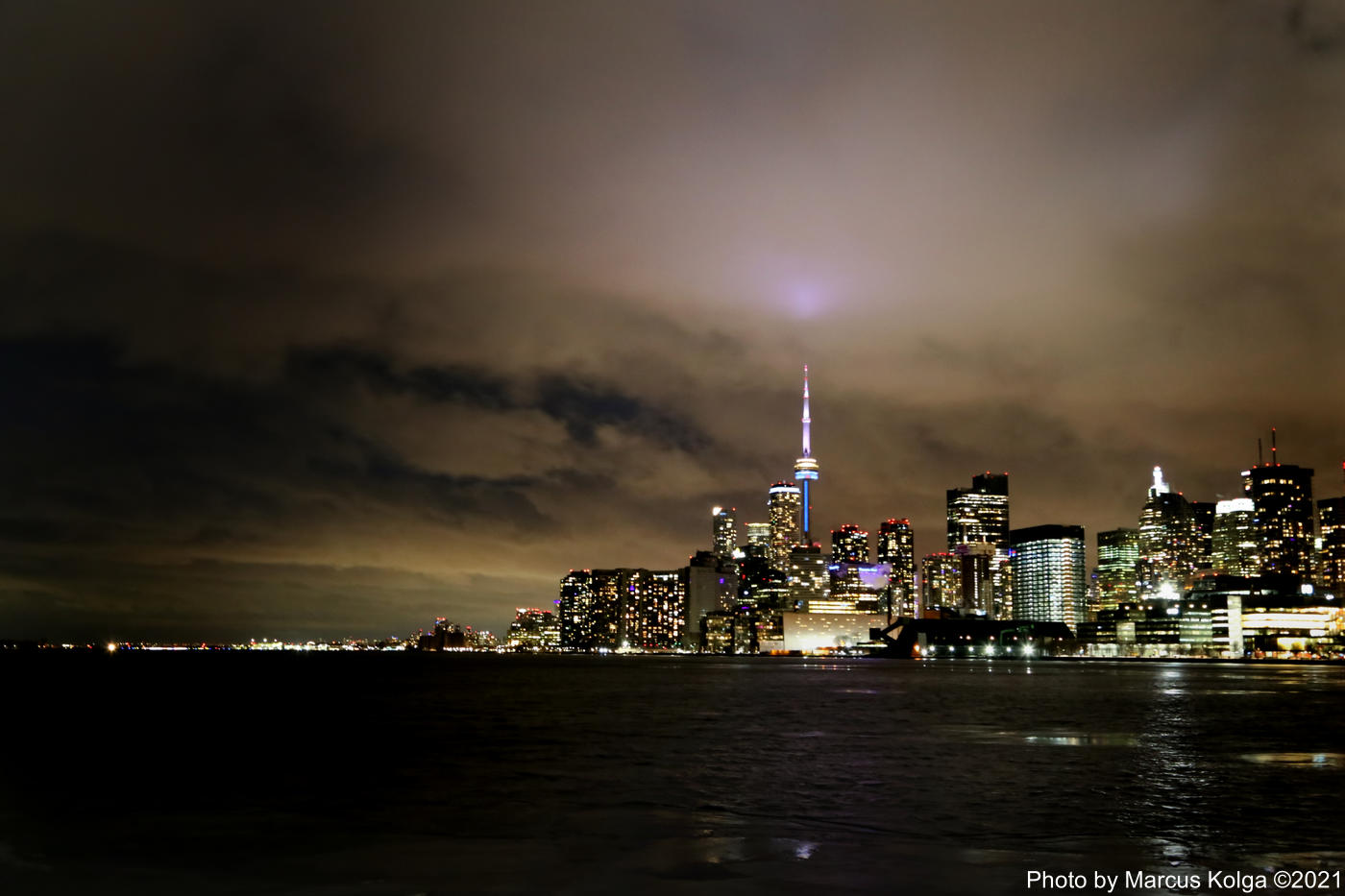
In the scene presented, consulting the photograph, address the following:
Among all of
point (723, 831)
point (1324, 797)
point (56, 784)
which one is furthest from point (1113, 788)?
point (56, 784)

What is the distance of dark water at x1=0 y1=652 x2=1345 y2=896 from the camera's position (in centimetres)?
2217

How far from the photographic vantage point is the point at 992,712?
79.9 metres

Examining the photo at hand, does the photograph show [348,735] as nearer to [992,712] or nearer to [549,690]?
[992,712]

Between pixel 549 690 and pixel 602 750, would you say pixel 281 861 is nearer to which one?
pixel 602 750

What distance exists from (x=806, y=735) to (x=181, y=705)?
65.3 m

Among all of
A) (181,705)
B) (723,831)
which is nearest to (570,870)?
(723,831)

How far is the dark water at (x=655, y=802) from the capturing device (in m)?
22.2

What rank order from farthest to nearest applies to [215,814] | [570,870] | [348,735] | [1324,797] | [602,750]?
[348,735]
[602,750]
[1324,797]
[215,814]
[570,870]

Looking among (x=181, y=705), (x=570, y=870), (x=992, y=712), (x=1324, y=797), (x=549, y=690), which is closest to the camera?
(x=570, y=870)

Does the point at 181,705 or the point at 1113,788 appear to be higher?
the point at 1113,788

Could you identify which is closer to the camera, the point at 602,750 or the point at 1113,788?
the point at 1113,788

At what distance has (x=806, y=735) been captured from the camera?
189 ft

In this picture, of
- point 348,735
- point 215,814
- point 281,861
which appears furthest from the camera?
point 348,735

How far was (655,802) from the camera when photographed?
107 ft
